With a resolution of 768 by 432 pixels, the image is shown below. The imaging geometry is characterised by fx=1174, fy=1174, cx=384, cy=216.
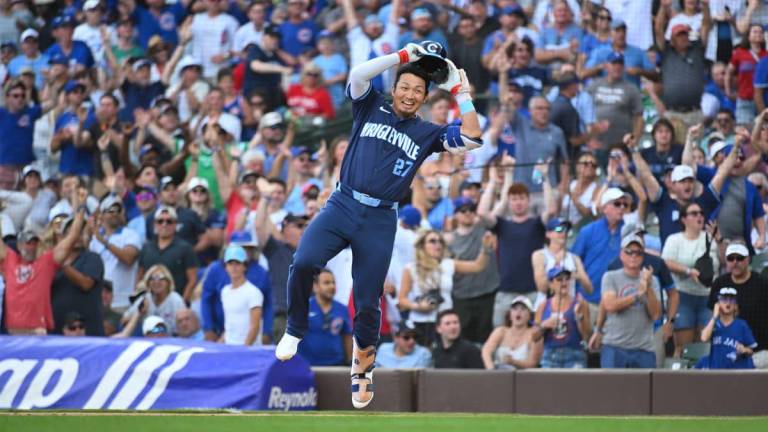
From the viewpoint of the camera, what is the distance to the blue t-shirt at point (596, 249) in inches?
443

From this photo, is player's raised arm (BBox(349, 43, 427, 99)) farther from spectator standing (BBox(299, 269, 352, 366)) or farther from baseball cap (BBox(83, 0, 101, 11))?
Result: baseball cap (BBox(83, 0, 101, 11))

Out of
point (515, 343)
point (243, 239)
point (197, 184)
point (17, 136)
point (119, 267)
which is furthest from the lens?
point (17, 136)

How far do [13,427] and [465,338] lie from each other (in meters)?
5.32

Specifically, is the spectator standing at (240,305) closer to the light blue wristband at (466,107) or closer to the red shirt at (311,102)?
the red shirt at (311,102)

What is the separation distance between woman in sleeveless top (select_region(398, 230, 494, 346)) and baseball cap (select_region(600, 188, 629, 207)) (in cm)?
119

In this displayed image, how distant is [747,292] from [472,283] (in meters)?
2.63

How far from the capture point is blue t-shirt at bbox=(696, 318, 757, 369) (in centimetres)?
1060

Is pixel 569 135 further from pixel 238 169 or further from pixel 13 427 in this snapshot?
pixel 13 427

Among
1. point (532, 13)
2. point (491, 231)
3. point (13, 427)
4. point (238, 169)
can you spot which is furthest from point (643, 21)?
point (13, 427)

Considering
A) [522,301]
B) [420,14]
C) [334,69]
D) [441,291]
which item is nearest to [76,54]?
[334,69]

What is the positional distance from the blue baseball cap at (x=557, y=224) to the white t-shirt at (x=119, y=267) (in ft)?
15.3

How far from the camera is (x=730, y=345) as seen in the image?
10648mm

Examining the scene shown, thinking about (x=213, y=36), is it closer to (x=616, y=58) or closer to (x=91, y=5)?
(x=91, y=5)

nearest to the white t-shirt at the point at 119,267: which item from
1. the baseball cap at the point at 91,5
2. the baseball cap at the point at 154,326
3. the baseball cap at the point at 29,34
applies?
the baseball cap at the point at 154,326
